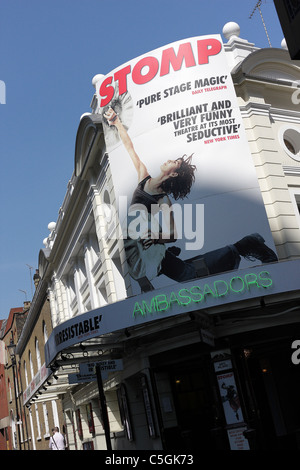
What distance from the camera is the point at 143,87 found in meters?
16.5

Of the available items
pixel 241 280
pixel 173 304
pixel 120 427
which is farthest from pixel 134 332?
pixel 120 427

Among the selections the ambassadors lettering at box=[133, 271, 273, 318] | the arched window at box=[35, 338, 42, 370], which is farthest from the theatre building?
the arched window at box=[35, 338, 42, 370]

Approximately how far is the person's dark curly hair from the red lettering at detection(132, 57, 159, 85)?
2788mm

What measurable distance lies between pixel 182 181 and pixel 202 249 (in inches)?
79.1

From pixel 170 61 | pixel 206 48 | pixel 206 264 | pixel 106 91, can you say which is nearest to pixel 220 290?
pixel 206 264

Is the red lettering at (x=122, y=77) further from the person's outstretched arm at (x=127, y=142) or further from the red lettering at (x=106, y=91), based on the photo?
the person's outstretched arm at (x=127, y=142)

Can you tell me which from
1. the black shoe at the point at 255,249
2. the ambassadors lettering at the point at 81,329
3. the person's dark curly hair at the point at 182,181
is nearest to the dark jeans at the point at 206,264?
the black shoe at the point at 255,249

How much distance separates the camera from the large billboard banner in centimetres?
1492

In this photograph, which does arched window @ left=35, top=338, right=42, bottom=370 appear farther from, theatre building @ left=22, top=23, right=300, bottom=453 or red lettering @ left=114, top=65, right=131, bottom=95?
red lettering @ left=114, top=65, right=131, bottom=95

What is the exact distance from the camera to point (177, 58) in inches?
635

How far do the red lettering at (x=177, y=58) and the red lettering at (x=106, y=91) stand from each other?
197cm

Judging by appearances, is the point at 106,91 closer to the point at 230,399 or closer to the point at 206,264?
the point at 206,264

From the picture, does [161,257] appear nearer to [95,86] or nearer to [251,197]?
[251,197]

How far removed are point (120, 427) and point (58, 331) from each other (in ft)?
19.8
